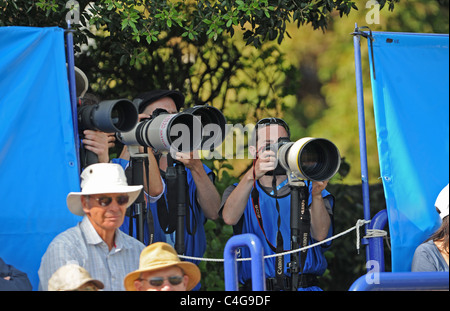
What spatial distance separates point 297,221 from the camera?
3484 millimetres

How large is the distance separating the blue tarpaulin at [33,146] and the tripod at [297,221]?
0.97 m

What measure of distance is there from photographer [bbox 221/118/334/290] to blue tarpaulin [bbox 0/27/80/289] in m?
0.83

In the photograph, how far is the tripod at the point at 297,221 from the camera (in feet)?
11.4

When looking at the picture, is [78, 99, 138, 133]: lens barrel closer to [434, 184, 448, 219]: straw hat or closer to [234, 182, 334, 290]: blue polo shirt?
[234, 182, 334, 290]: blue polo shirt

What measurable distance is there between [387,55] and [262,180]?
86cm

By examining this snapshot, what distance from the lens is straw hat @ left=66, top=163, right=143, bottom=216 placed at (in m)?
3.04

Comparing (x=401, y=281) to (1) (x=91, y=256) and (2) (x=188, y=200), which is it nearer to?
(1) (x=91, y=256)

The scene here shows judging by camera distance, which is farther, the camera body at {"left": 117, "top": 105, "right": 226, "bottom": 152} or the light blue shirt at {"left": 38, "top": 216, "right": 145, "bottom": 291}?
the camera body at {"left": 117, "top": 105, "right": 226, "bottom": 152}

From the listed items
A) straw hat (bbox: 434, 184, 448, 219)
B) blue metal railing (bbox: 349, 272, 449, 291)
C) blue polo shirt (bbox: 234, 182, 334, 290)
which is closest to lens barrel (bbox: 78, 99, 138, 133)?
blue polo shirt (bbox: 234, 182, 334, 290)

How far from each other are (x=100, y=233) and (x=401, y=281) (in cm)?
123
